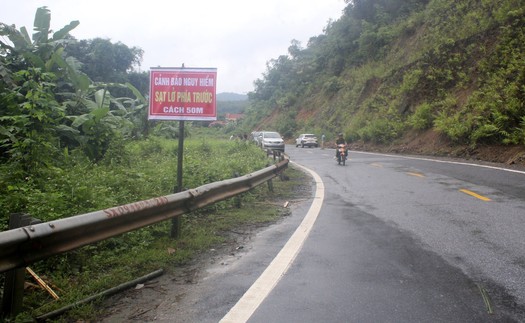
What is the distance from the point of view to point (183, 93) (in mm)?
6988

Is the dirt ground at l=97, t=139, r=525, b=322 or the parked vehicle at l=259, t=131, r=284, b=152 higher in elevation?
the parked vehicle at l=259, t=131, r=284, b=152

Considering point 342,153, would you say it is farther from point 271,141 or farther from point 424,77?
point 424,77

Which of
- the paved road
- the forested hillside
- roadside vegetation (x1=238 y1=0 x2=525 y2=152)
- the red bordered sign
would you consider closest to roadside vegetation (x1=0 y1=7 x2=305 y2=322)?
the paved road

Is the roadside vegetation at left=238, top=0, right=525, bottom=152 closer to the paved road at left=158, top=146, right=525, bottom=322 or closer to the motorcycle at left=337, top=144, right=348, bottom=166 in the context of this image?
the motorcycle at left=337, top=144, right=348, bottom=166

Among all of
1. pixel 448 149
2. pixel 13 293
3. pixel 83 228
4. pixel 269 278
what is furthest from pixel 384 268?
pixel 448 149

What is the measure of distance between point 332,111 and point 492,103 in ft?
102

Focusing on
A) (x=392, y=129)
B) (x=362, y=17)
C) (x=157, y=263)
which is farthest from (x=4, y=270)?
(x=362, y=17)

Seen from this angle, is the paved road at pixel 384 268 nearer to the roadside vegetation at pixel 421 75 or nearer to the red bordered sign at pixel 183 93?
the red bordered sign at pixel 183 93

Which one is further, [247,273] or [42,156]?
[42,156]

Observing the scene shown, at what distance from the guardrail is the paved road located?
99 centimetres

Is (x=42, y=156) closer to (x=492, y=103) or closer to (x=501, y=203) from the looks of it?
(x=501, y=203)

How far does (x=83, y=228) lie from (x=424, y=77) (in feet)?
100

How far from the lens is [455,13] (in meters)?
34.0

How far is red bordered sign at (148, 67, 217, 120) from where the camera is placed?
691 centimetres
